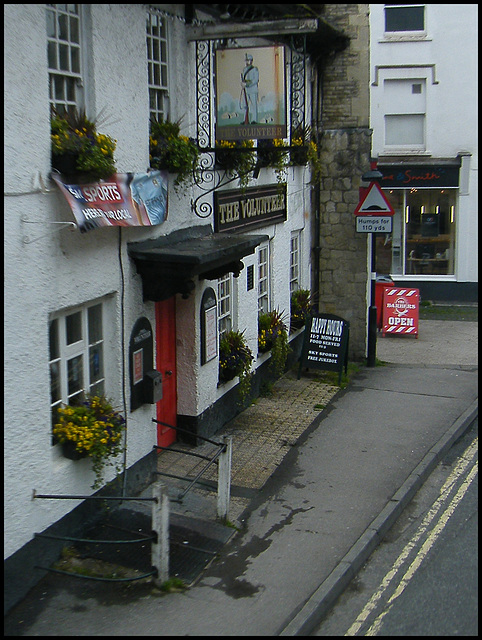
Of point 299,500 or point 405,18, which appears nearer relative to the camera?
point 299,500

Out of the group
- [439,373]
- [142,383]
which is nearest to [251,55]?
[142,383]

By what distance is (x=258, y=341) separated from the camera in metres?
12.9

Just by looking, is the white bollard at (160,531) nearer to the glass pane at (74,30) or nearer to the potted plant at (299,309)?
the glass pane at (74,30)

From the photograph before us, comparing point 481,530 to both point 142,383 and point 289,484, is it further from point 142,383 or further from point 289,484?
point 142,383

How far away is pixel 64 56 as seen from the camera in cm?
748

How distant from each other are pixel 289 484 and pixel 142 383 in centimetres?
226

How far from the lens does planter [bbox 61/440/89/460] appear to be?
732 cm

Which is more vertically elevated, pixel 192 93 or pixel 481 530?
pixel 192 93

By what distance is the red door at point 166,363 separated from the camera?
993 cm

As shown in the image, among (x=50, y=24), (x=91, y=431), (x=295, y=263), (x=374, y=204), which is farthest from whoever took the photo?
(x=295, y=263)

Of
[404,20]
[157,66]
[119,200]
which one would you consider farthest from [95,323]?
[404,20]

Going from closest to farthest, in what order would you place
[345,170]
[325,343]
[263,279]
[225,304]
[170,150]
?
[170,150] → [225,304] → [263,279] → [325,343] → [345,170]

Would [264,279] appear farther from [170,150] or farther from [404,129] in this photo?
[404,129]

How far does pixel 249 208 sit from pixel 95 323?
437 cm
